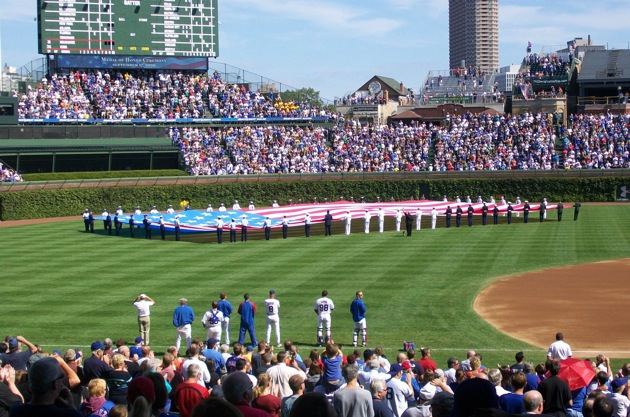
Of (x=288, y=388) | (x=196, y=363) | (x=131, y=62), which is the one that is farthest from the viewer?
(x=131, y=62)

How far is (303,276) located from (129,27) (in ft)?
147

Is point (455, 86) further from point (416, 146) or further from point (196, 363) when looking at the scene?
point (196, 363)

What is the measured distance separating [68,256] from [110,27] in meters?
36.3

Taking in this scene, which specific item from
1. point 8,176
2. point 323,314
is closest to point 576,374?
point 323,314

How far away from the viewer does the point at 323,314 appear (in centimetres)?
1956

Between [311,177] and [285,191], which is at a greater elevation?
[311,177]

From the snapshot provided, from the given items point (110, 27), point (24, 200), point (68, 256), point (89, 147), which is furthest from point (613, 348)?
point (110, 27)

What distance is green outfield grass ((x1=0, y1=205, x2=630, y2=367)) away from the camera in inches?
841

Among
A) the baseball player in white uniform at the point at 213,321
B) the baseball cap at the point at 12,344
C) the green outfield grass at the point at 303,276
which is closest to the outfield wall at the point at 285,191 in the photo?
the green outfield grass at the point at 303,276

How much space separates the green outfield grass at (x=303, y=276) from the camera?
70.1 feet

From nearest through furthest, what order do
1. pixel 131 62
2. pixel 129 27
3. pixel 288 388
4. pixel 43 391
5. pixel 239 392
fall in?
pixel 43 391
pixel 239 392
pixel 288 388
pixel 129 27
pixel 131 62

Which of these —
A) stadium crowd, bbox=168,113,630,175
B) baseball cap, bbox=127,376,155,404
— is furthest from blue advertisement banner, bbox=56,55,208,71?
baseball cap, bbox=127,376,155,404

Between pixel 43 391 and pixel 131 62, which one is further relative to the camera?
pixel 131 62

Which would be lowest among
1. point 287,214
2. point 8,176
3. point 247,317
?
point 247,317
